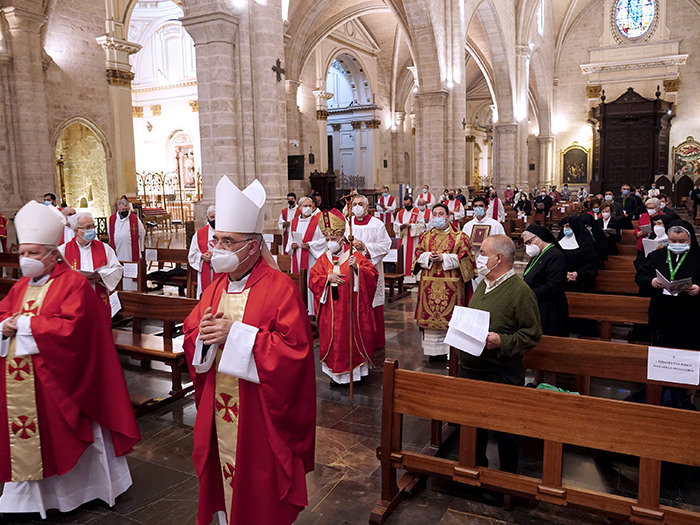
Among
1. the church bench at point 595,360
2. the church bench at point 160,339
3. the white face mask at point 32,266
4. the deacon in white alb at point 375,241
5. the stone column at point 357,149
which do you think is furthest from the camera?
the stone column at point 357,149

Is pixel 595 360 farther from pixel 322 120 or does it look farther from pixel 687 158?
pixel 687 158

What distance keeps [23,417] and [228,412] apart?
1.53 metres

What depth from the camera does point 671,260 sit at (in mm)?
5391

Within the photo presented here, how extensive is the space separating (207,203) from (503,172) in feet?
70.7

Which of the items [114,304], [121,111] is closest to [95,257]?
[114,304]

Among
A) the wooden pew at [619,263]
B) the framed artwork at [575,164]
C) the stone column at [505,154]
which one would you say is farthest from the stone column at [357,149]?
the wooden pew at [619,263]

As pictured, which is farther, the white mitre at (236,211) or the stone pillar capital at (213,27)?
the stone pillar capital at (213,27)

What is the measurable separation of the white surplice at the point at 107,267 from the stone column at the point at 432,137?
604 inches

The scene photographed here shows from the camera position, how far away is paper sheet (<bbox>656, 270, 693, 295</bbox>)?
5.00m

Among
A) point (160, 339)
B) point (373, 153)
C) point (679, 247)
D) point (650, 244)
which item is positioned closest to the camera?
point (679, 247)

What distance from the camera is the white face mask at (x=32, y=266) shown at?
3461 mm

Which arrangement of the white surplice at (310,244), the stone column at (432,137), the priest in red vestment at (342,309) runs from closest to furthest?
the priest in red vestment at (342,309), the white surplice at (310,244), the stone column at (432,137)

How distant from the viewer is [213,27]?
9641 millimetres

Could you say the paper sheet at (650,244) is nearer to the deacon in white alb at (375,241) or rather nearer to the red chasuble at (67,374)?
the deacon in white alb at (375,241)
